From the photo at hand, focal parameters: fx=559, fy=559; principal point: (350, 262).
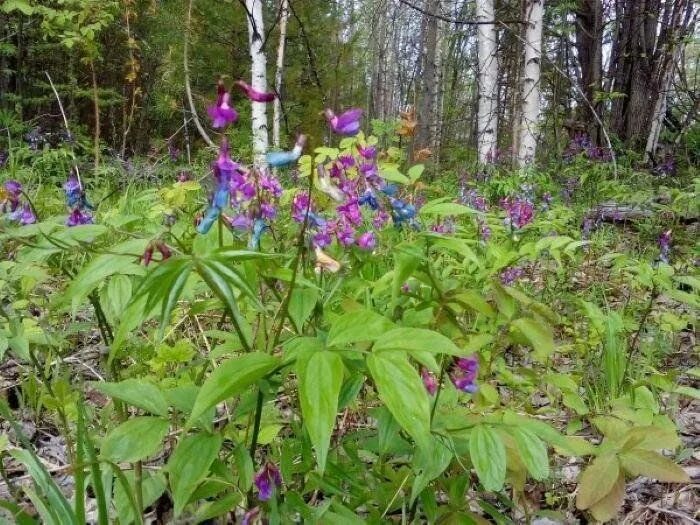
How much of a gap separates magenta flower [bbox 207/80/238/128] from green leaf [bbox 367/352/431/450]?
45 cm

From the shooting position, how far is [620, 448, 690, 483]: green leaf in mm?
935

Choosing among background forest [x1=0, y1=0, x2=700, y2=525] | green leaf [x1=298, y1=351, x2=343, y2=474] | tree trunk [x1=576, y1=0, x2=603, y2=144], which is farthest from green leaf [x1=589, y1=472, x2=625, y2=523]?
tree trunk [x1=576, y1=0, x2=603, y2=144]

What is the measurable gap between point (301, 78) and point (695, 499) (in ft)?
40.0

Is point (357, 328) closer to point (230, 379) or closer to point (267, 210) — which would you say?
point (230, 379)

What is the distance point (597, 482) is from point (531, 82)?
6.42 m

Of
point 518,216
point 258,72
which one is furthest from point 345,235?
point 258,72

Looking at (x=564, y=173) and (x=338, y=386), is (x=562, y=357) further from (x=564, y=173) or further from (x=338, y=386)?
(x=564, y=173)

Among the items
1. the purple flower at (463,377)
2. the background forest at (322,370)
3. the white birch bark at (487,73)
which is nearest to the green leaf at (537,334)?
the background forest at (322,370)

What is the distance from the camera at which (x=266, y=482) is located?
896 mm

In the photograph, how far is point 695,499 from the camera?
1.34 m

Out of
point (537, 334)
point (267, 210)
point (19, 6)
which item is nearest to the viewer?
point (537, 334)

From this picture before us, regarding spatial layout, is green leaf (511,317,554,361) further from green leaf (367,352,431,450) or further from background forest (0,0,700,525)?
green leaf (367,352,431,450)

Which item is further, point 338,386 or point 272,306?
point 272,306

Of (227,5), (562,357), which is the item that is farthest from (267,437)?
(227,5)
